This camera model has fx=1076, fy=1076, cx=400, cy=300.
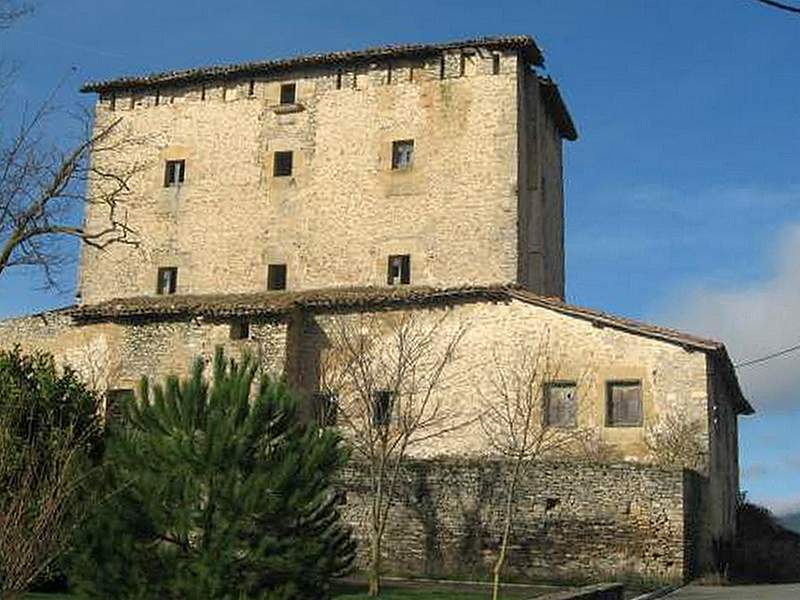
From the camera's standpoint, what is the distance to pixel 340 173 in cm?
3228

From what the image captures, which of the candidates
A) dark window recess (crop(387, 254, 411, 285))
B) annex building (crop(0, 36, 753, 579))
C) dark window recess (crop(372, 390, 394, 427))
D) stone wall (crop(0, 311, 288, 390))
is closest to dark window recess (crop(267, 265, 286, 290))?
annex building (crop(0, 36, 753, 579))

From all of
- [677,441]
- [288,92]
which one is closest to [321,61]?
[288,92]

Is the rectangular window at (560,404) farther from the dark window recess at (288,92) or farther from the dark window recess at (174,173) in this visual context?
the dark window recess at (174,173)

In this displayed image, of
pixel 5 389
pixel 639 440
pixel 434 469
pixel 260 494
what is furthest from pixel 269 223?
pixel 260 494

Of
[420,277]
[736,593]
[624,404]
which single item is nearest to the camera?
[736,593]

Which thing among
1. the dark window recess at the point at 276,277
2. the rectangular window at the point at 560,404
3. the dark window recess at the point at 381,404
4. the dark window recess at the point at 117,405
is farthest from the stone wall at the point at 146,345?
the rectangular window at the point at 560,404

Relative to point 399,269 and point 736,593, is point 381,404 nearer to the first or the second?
point 399,269

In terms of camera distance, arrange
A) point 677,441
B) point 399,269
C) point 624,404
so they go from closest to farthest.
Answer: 1. point 677,441
2. point 624,404
3. point 399,269

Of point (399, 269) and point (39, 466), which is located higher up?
point (399, 269)

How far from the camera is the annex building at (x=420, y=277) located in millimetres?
A: 24422

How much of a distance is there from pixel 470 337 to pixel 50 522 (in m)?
17.7

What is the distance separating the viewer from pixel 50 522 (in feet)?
38.1

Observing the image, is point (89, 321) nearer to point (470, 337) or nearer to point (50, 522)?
point (470, 337)

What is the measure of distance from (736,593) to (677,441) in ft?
17.1
